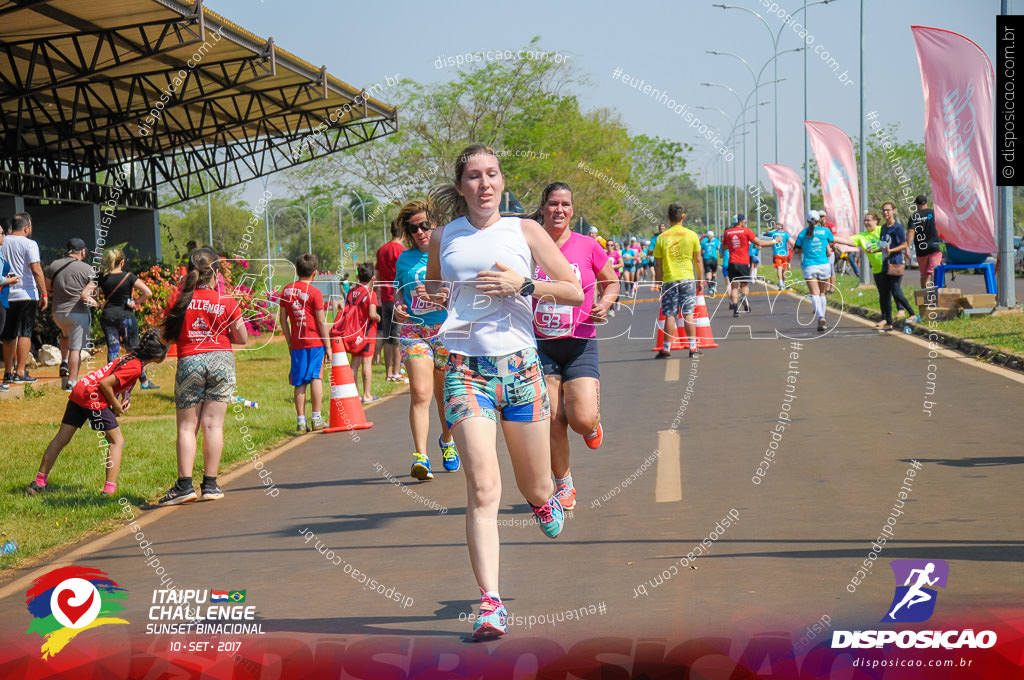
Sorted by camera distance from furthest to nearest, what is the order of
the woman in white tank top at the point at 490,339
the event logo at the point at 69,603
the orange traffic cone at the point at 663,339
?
the orange traffic cone at the point at 663,339
the event logo at the point at 69,603
the woman in white tank top at the point at 490,339

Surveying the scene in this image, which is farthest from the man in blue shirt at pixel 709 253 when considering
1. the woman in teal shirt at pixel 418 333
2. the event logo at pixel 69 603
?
the event logo at pixel 69 603

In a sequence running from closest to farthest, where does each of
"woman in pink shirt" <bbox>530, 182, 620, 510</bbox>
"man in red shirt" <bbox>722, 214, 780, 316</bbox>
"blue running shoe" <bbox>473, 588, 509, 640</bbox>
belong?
"blue running shoe" <bbox>473, 588, 509, 640</bbox> < "woman in pink shirt" <bbox>530, 182, 620, 510</bbox> < "man in red shirt" <bbox>722, 214, 780, 316</bbox>

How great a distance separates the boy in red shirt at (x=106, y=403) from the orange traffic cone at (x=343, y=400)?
2986mm

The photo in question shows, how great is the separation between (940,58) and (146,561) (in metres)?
11.6

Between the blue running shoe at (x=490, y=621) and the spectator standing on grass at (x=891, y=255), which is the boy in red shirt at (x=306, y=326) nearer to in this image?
the blue running shoe at (x=490, y=621)

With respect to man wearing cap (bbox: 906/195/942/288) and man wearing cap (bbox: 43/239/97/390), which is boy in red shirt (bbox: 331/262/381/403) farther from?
man wearing cap (bbox: 906/195/942/288)

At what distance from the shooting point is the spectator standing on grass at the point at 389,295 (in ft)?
34.8

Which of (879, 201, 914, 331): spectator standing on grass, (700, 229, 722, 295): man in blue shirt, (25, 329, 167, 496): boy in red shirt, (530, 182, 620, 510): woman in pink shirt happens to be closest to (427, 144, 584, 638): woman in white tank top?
(530, 182, 620, 510): woman in pink shirt

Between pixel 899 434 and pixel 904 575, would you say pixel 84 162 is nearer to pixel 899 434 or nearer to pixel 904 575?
pixel 899 434

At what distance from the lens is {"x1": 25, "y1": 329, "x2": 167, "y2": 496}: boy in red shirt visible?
826 cm

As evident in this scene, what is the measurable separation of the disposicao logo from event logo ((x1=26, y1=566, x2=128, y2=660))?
3294 millimetres

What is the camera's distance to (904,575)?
516cm

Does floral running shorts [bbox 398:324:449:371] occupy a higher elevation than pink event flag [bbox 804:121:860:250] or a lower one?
lower

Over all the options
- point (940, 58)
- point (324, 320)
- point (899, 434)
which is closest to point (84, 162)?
point (324, 320)
